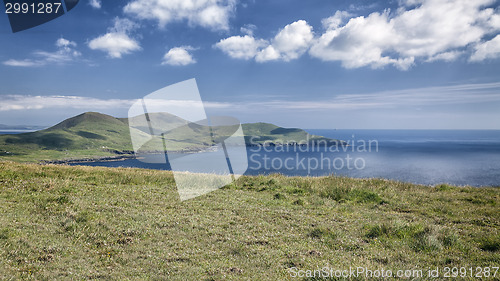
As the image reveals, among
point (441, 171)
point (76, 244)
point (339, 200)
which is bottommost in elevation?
point (441, 171)

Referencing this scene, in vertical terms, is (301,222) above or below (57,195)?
below

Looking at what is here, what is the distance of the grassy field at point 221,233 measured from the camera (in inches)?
287

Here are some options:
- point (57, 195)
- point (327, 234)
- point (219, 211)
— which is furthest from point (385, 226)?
point (57, 195)

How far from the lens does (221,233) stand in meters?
10.0

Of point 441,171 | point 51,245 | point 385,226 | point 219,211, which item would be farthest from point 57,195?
point 441,171

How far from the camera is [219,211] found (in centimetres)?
1327

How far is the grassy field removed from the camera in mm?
7277

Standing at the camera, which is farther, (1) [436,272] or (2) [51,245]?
(2) [51,245]

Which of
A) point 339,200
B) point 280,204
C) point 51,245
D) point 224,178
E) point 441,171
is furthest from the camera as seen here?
point 441,171

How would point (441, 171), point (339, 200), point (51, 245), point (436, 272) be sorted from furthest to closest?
point (441, 171) < point (339, 200) < point (51, 245) < point (436, 272)

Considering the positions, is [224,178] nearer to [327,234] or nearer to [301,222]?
[301,222]

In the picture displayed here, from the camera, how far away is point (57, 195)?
543 inches

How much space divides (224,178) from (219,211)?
969 centimetres

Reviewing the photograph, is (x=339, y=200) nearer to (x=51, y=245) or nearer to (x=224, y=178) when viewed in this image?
(x=224, y=178)
